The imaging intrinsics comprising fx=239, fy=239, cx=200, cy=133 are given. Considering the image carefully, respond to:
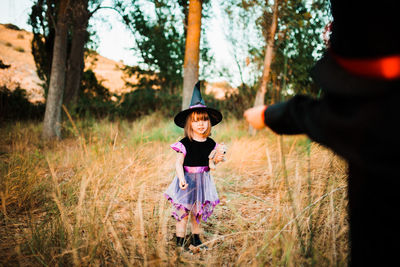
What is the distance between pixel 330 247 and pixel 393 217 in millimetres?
1180

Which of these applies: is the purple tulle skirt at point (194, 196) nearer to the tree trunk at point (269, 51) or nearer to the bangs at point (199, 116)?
the bangs at point (199, 116)

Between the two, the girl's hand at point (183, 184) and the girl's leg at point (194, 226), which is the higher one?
the girl's hand at point (183, 184)

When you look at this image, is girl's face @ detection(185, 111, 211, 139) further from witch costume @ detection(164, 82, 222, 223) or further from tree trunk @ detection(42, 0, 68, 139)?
tree trunk @ detection(42, 0, 68, 139)

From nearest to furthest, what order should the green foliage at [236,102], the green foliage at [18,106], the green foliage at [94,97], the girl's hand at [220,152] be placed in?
the girl's hand at [220,152]
the green foliage at [236,102]
the green foliage at [18,106]
the green foliage at [94,97]

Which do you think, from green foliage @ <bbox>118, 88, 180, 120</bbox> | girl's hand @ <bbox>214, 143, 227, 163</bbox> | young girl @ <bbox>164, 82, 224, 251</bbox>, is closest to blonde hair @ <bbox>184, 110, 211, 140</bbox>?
A: young girl @ <bbox>164, 82, 224, 251</bbox>

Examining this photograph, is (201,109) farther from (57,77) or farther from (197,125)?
(57,77)

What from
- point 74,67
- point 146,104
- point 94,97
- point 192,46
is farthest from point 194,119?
point 94,97

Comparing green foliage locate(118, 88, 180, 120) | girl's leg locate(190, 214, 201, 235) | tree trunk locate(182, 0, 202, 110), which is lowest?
girl's leg locate(190, 214, 201, 235)

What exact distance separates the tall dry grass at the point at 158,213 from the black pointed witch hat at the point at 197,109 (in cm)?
60

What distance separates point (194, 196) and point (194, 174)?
194mm

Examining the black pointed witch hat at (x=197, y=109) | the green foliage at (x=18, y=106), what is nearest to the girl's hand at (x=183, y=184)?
the black pointed witch hat at (x=197, y=109)

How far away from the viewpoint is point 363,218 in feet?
2.52

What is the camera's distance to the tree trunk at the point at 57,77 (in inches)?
221

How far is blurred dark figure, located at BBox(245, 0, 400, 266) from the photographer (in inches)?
25.5
